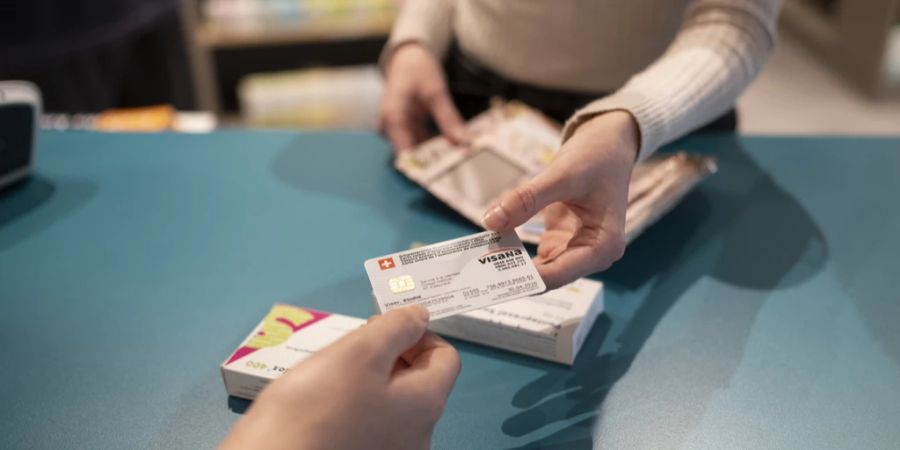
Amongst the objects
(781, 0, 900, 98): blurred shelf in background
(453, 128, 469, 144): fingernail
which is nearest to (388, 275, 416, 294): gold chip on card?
(453, 128, 469, 144): fingernail

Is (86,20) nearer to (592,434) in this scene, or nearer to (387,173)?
(387,173)

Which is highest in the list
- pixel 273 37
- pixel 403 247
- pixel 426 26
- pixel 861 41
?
pixel 426 26

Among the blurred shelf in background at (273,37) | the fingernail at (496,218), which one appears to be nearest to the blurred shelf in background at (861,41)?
the blurred shelf in background at (273,37)

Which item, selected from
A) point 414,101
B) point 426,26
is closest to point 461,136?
point 414,101

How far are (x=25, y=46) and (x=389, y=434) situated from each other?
1.53 m

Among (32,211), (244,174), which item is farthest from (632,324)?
(32,211)

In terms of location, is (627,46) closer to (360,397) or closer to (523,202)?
(523,202)

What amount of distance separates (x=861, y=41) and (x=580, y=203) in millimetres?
2443

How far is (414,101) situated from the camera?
3.57 feet

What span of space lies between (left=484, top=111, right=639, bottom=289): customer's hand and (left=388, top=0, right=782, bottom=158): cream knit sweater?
0.19 feet

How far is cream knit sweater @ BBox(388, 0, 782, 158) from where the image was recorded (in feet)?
2.73

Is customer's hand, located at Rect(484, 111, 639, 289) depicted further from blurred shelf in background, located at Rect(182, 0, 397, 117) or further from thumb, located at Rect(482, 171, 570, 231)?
blurred shelf in background, located at Rect(182, 0, 397, 117)

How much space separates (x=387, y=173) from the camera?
3.41 feet

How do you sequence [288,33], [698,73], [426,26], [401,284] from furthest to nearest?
[288,33] → [426,26] → [698,73] → [401,284]
